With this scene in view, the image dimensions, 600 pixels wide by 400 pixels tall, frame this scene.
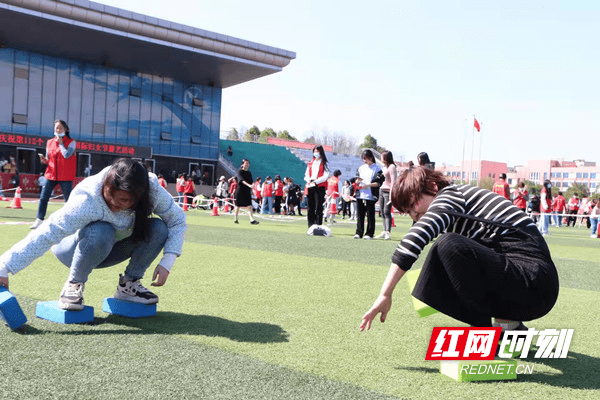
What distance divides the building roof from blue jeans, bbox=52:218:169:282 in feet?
107

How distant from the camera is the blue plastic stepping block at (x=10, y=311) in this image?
9.70 feet

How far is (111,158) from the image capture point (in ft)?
129

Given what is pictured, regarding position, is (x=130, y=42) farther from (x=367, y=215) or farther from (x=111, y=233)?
(x=111, y=233)

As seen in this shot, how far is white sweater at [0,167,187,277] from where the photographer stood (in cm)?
291

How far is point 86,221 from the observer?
313 cm

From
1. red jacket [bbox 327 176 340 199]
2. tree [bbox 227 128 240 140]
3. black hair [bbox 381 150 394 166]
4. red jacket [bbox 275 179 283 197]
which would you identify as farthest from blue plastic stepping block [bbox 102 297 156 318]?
tree [bbox 227 128 240 140]

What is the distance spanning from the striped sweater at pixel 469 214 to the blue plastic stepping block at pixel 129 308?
1.83m

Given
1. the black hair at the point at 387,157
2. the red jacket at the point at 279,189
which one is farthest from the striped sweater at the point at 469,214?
the red jacket at the point at 279,189

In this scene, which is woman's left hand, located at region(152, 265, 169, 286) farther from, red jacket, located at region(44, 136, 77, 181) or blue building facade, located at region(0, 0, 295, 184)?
blue building facade, located at region(0, 0, 295, 184)

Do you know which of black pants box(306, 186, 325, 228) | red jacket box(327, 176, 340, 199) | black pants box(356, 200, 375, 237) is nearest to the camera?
black pants box(356, 200, 375, 237)

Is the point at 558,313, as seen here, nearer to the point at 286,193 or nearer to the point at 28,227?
the point at 28,227

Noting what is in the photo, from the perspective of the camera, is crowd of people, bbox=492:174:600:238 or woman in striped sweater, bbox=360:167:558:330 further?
crowd of people, bbox=492:174:600:238

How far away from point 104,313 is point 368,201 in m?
8.15

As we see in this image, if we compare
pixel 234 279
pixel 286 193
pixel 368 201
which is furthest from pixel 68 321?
pixel 286 193
